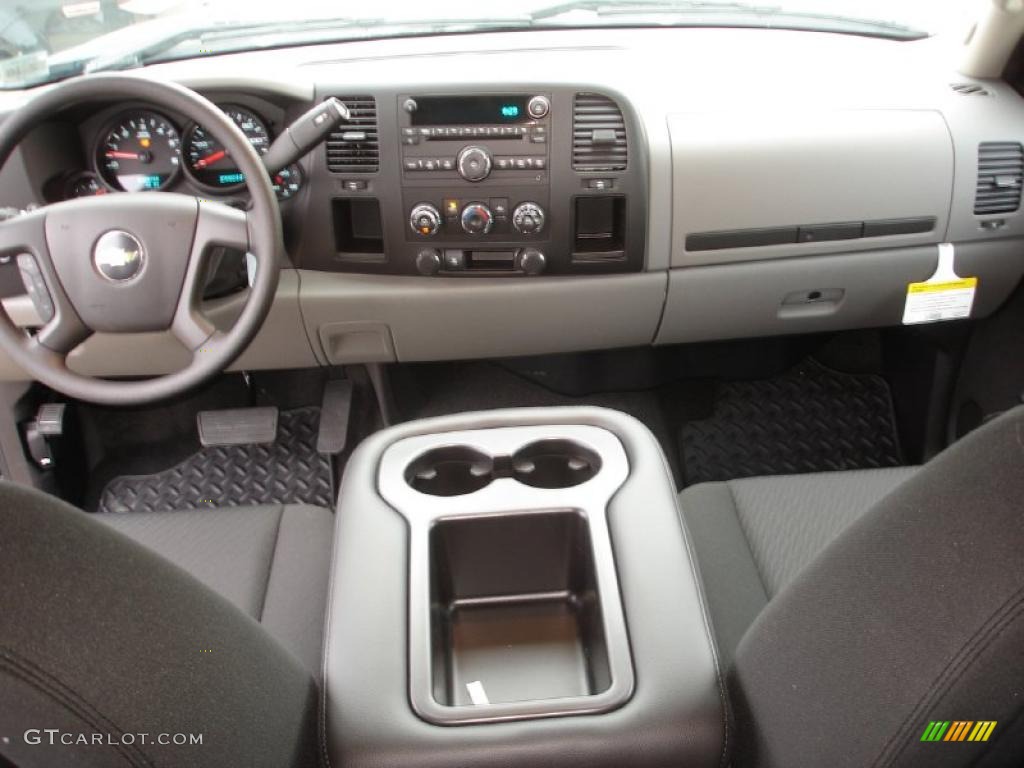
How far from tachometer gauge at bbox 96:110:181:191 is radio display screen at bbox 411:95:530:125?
0.46 m

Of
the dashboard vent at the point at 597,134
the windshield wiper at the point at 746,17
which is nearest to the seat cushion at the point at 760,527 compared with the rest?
the dashboard vent at the point at 597,134

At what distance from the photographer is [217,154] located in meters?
1.61

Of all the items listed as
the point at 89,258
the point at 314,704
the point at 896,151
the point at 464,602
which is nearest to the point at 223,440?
the point at 89,258

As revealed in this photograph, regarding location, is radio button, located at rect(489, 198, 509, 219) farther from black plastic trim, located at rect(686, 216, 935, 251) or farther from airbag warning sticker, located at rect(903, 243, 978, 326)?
airbag warning sticker, located at rect(903, 243, 978, 326)

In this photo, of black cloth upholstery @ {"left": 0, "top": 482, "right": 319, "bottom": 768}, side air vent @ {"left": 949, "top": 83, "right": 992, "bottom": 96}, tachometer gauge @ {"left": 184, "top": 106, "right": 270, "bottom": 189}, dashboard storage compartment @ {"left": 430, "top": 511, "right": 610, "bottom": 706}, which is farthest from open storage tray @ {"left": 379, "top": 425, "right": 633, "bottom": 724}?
side air vent @ {"left": 949, "top": 83, "right": 992, "bottom": 96}

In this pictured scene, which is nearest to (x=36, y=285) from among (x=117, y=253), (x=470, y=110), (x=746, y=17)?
(x=117, y=253)

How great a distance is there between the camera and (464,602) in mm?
1183

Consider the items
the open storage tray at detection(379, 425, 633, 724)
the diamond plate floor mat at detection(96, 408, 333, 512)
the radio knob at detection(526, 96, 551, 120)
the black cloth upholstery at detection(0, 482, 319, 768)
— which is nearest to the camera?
the black cloth upholstery at detection(0, 482, 319, 768)

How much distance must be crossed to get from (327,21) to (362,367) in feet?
2.66

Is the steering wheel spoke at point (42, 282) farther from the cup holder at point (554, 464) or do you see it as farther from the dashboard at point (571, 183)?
the cup holder at point (554, 464)

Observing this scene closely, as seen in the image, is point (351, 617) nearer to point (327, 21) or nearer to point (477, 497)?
point (477, 497)

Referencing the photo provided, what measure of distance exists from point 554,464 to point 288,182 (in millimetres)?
781

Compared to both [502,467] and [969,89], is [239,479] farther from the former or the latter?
[969,89]

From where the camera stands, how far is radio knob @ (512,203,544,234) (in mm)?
Answer: 1641
